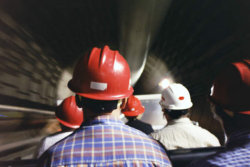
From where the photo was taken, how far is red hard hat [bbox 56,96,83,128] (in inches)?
67.7

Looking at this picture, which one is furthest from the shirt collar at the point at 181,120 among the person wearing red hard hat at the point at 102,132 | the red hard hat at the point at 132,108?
the red hard hat at the point at 132,108

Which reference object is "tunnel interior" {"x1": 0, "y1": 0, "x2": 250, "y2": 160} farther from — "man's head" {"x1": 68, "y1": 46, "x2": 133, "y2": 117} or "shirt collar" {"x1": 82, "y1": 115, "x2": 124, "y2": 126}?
"shirt collar" {"x1": 82, "y1": 115, "x2": 124, "y2": 126}

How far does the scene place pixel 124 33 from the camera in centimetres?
272

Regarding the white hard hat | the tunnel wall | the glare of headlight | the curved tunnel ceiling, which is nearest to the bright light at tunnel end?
the glare of headlight

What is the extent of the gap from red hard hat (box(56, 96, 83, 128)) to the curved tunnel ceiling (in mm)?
922

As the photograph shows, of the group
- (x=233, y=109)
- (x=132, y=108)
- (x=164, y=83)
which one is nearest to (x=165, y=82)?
(x=164, y=83)

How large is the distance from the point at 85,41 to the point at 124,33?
0.74m

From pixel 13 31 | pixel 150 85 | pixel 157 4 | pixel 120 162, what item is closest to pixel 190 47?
pixel 157 4

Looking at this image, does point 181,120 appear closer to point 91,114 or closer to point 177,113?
point 177,113

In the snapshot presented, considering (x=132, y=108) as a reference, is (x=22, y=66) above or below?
above

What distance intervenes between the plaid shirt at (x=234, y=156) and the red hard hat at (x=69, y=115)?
121cm

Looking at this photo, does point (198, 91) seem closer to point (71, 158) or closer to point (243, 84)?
point (243, 84)

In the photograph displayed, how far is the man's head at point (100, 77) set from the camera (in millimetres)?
1008

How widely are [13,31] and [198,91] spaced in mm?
3680
